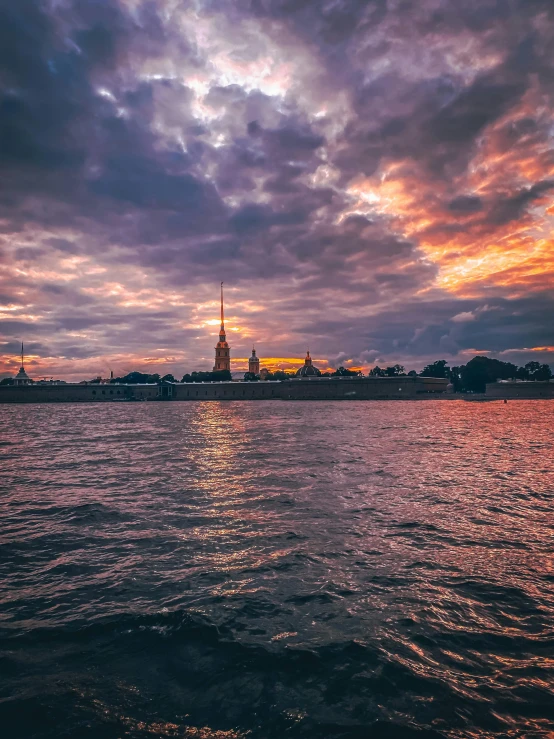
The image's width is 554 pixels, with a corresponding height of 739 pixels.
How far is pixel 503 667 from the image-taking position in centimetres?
476

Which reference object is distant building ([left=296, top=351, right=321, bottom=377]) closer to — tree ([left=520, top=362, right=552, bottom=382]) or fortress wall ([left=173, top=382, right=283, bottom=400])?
fortress wall ([left=173, top=382, right=283, bottom=400])

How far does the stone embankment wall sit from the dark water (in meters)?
139

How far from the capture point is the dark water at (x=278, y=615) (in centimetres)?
408

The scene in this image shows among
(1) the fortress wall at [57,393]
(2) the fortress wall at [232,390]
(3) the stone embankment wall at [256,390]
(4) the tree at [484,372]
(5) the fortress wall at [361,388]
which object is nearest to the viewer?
(5) the fortress wall at [361,388]

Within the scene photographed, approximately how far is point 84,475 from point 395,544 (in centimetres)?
1319

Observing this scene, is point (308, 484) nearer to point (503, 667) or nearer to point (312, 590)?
point (312, 590)

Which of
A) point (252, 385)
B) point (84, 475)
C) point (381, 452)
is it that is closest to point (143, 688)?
point (84, 475)

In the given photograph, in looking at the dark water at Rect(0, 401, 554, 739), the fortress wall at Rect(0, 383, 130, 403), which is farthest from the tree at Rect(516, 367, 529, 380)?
the dark water at Rect(0, 401, 554, 739)

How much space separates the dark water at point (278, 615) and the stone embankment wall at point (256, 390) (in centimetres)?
13930

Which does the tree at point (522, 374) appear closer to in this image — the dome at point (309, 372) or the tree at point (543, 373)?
the tree at point (543, 373)

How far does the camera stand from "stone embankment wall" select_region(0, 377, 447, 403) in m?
150

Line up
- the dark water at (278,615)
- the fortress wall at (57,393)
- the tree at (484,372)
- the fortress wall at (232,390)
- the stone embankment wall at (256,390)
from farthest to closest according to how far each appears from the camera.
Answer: the tree at (484,372) → the fortress wall at (232,390) → the fortress wall at (57,393) → the stone embankment wall at (256,390) → the dark water at (278,615)

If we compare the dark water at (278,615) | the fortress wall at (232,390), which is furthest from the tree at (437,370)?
the dark water at (278,615)

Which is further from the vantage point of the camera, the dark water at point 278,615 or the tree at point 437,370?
the tree at point 437,370
